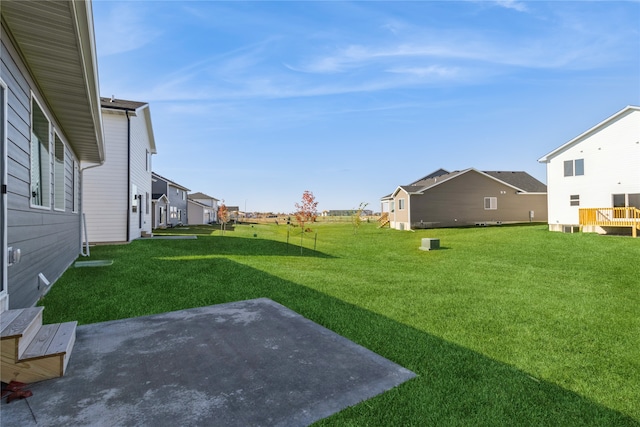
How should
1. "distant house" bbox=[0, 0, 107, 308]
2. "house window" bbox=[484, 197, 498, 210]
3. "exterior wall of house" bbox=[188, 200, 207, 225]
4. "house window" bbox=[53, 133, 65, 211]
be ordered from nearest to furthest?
"distant house" bbox=[0, 0, 107, 308] < "house window" bbox=[53, 133, 65, 211] < "house window" bbox=[484, 197, 498, 210] < "exterior wall of house" bbox=[188, 200, 207, 225]

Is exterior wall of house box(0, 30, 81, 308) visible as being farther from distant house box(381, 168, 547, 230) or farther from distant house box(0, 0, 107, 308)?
distant house box(381, 168, 547, 230)

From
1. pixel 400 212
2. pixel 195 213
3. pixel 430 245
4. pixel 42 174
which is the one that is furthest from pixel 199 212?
pixel 42 174

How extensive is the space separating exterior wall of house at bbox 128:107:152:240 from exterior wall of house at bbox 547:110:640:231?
2462cm

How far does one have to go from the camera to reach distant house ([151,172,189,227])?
3106 cm

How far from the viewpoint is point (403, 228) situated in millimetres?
27516

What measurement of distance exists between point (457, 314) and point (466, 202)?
24.7 meters

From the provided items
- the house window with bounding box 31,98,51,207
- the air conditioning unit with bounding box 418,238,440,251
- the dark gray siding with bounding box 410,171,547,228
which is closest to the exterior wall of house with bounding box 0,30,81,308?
the house window with bounding box 31,98,51,207

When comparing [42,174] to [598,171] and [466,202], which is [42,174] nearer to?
[598,171]

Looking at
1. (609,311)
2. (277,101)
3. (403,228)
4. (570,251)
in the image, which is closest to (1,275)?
(609,311)

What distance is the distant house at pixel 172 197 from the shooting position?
102 ft

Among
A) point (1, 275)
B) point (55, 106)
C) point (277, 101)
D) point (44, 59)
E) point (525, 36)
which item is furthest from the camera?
point (277, 101)

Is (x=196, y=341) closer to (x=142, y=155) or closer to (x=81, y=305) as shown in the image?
(x=81, y=305)

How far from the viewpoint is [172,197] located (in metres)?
33.9

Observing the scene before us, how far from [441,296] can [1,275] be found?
6528mm
